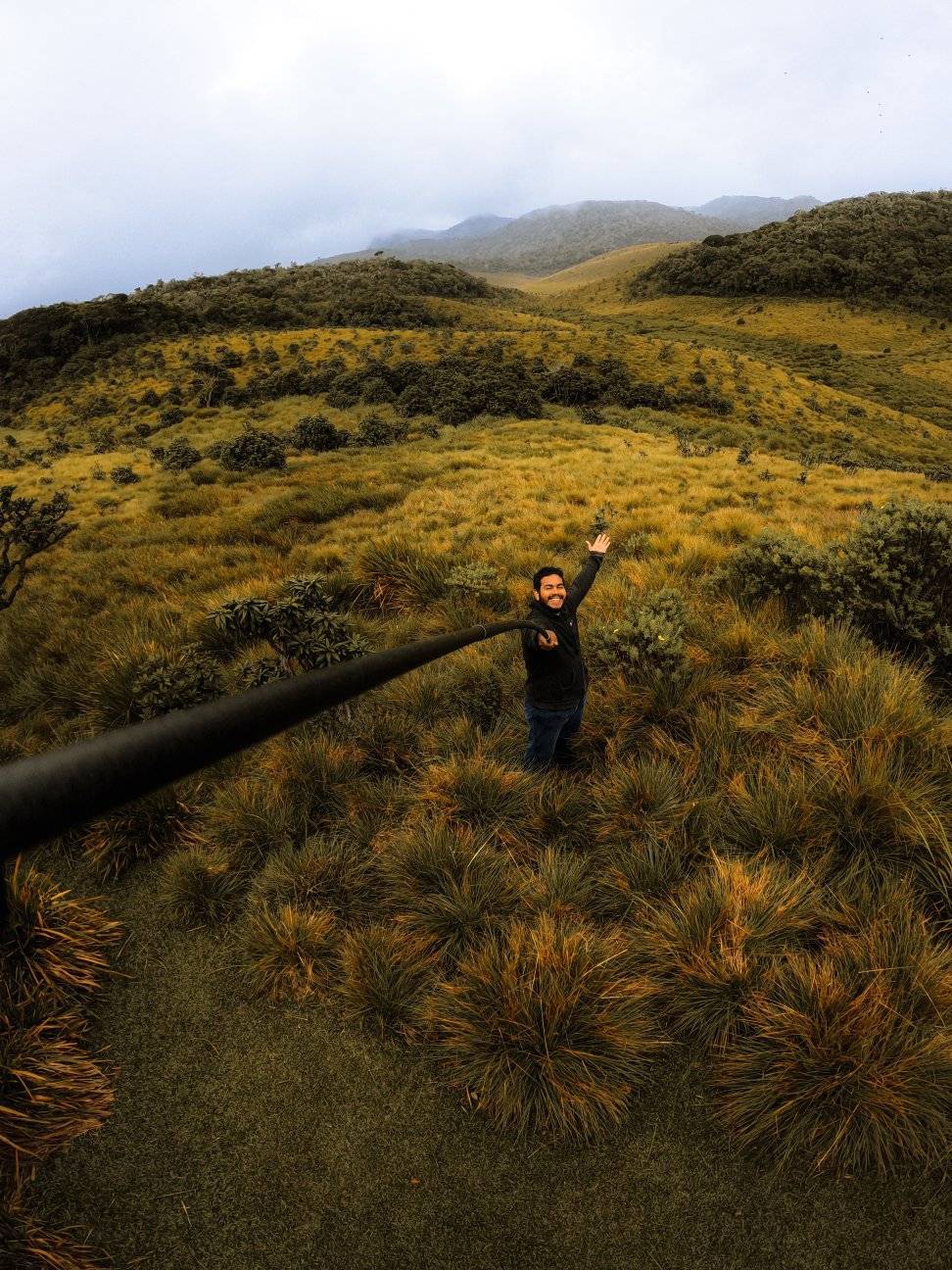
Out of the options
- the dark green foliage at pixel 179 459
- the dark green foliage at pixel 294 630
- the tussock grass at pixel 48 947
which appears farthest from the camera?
the dark green foliage at pixel 179 459

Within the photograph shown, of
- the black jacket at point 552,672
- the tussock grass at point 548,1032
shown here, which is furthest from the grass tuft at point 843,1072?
the black jacket at point 552,672

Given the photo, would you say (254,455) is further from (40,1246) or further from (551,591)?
(40,1246)

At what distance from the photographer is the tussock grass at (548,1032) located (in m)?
2.25

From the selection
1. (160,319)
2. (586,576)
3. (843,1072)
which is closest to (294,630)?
(586,576)

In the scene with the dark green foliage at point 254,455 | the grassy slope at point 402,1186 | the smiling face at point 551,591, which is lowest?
the grassy slope at point 402,1186

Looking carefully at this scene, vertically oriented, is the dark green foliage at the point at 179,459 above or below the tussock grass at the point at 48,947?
above

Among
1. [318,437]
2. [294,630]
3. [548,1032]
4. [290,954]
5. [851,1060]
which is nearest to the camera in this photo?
[851,1060]

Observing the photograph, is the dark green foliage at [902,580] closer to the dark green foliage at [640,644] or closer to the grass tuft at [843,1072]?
the dark green foliage at [640,644]

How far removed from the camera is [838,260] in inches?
2921

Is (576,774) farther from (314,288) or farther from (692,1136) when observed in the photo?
(314,288)

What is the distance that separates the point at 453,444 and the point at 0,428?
37.0 meters

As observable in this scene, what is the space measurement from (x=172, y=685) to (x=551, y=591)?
3468 mm

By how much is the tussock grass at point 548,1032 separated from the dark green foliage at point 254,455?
18.9 metres

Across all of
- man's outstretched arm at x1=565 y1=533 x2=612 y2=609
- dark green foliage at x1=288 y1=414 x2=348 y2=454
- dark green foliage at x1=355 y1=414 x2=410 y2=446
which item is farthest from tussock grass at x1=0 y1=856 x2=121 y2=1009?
dark green foliage at x1=355 y1=414 x2=410 y2=446
